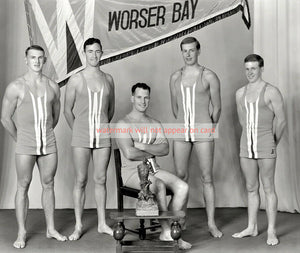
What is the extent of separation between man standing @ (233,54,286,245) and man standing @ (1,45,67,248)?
1475mm

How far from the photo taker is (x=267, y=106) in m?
4.14

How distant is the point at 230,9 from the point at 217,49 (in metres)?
0.43

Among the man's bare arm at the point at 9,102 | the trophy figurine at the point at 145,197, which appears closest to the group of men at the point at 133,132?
the man's bare arm at the point at 9,102

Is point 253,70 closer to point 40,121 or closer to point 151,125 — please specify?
point 151,125

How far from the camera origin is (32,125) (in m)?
4.07

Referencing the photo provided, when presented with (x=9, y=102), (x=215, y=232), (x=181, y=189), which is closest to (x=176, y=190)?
(x=181, y=189)

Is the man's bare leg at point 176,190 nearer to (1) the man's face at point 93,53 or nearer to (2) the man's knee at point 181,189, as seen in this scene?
(2) the man's knee at point 181,189

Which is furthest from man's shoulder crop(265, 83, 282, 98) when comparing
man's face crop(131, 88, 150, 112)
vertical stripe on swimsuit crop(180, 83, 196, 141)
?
man's face crop(131, 88, 150, 112)

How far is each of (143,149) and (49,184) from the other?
0.77m

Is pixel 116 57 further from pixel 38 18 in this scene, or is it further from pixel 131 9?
pixel 38 18

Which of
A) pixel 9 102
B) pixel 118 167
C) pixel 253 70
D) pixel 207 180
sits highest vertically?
pixel 253 70

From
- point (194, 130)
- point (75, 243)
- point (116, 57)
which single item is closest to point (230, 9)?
point (116, 57)

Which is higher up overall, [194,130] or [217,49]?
[217,49]

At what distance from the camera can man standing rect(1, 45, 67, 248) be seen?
159 inches
